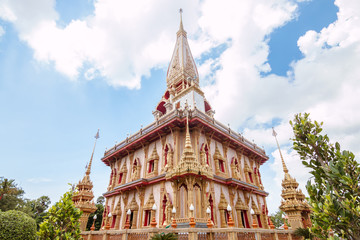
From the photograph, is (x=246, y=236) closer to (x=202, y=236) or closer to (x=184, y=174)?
(x=202, y=236)

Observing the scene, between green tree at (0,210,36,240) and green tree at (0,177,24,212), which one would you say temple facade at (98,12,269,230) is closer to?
green tree at (0,210,36,240)

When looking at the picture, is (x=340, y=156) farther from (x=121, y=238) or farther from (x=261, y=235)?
(x=121, y=238)

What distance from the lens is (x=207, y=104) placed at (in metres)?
25.1

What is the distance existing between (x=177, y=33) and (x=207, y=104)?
15.8 metres

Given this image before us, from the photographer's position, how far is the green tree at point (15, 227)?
295 inches

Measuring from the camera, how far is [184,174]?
964 centimetres

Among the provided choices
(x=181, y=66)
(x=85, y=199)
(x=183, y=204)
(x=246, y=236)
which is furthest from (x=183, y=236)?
(x=181, y=66)

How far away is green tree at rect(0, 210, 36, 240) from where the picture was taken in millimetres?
7497

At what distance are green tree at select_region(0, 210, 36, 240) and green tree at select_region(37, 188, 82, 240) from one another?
2248 mm

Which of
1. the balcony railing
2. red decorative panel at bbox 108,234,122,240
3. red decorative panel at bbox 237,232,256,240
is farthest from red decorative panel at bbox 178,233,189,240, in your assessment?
the balcony railing

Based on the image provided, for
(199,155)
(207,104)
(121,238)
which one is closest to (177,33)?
(207,104)

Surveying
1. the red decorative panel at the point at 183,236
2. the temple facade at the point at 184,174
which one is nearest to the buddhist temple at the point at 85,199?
the temple facade at the point at 184,174

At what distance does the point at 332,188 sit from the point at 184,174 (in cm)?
646

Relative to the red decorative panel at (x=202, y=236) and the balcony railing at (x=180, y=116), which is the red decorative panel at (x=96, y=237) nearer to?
the red decorative panel at (x=202, y=236)
